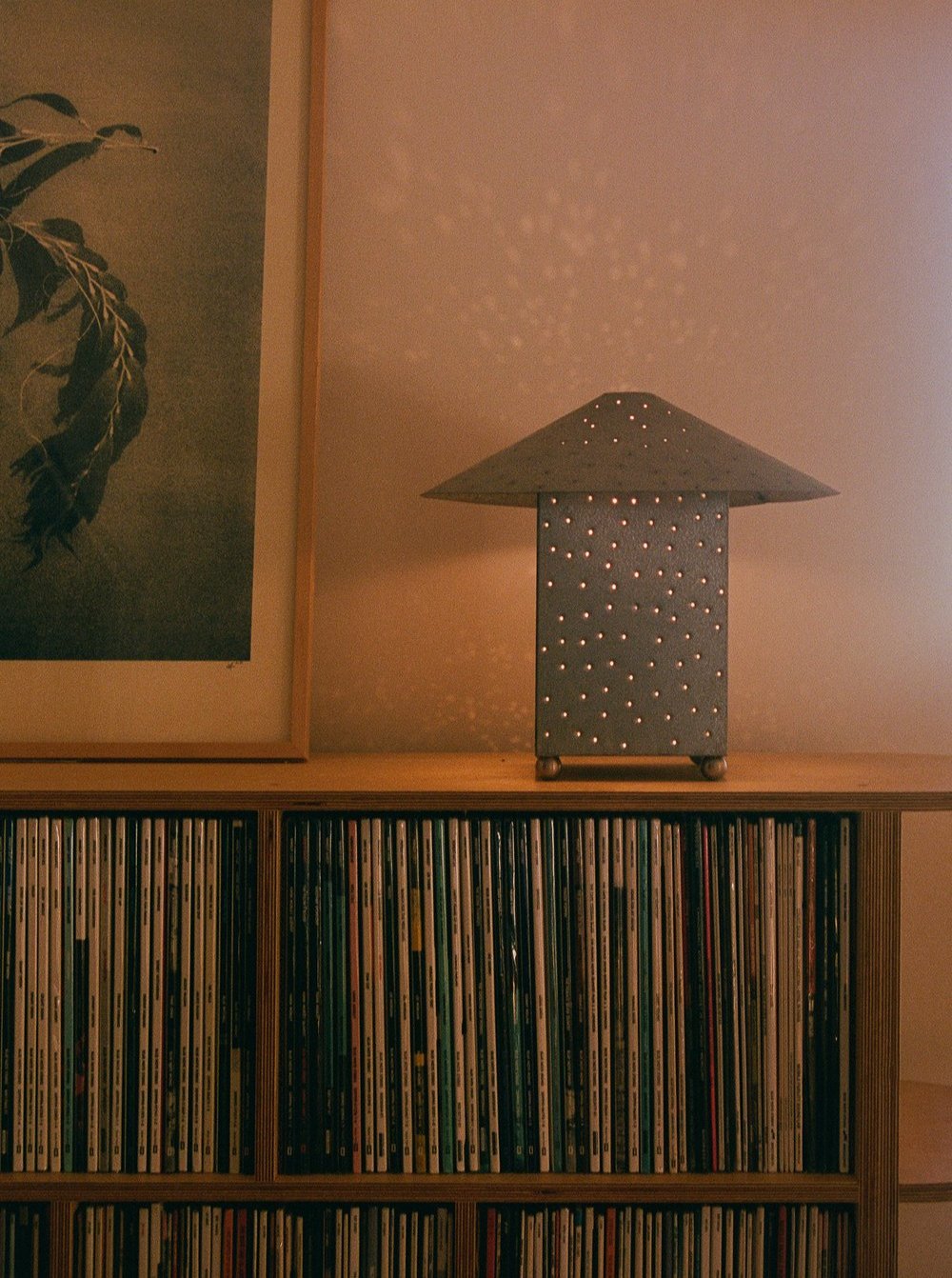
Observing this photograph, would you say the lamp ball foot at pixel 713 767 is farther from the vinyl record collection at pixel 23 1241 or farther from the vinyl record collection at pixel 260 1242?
the vinyl record collection at pixel 23 1241

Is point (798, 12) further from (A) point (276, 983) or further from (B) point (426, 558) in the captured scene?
(A) point (276, 983)

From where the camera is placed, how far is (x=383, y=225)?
1440mm

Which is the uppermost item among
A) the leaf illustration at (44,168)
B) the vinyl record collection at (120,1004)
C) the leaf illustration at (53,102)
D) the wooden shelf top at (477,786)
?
the leaf illustration at (53,102)

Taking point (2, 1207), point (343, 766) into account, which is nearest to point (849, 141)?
point (343, 766)

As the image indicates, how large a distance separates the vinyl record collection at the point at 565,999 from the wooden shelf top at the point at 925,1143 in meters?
0.08

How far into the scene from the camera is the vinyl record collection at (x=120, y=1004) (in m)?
1.06

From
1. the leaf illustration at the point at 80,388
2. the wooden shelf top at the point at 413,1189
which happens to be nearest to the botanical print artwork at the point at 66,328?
the leaf illustration at the point at 80,388

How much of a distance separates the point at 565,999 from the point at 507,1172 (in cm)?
18

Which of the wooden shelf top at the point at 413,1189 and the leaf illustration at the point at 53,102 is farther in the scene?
the leaf illustration at the point at 53,102

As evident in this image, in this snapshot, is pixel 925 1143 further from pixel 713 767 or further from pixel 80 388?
pixel 80 388

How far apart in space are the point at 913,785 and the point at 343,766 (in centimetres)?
61

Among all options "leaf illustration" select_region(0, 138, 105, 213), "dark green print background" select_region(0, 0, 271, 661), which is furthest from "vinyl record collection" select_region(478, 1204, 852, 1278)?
"leaf illustration" select_region(0, 138, 105, 213)

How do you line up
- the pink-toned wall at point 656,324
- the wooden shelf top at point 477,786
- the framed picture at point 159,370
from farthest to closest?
the pink-toned wall at point 656,324, the framed picture at point 159,370, the wooden shelf top at point 477,786

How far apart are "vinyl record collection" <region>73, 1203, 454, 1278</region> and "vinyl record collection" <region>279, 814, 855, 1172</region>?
6cm
